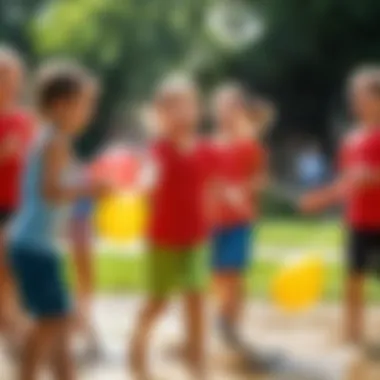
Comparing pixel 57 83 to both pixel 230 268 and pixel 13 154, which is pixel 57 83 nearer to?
pixel 13 154

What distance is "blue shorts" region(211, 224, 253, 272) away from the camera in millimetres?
1395

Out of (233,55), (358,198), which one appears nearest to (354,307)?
(358,198)

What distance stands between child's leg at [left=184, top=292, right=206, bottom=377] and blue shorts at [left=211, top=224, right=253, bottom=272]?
0.05 metres

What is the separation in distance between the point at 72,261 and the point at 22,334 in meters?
0.11

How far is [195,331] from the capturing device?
54.9 inches

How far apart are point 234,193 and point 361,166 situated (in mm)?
166

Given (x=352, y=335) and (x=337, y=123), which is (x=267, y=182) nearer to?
(x=337, y=123)

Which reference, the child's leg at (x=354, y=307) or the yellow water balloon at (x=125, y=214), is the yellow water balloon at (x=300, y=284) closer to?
the child's leg at (x=354, y=307)

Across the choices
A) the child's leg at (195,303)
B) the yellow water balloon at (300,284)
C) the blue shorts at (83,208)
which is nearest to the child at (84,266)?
the blue shorts at (83,208)

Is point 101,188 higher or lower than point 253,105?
lower

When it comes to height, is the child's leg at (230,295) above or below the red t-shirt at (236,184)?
below

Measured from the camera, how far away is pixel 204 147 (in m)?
1.38

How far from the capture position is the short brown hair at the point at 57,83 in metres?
1.29

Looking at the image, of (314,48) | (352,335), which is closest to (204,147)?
(314,48)
